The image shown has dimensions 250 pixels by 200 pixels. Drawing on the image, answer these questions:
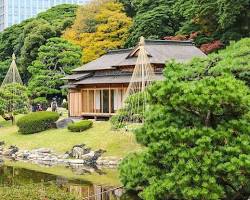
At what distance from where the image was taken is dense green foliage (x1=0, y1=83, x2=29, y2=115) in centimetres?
3803

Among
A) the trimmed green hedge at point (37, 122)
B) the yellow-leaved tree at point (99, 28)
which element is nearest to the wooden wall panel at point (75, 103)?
the trimmed green hedge at point (37, 122)

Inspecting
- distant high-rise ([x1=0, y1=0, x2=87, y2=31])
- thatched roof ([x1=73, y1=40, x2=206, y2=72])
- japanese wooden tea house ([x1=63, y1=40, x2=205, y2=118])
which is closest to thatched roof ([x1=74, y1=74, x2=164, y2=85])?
japanese wooden tea house ([x1=63, y1=40, x2=205, y2=118])

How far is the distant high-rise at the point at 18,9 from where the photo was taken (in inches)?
5049

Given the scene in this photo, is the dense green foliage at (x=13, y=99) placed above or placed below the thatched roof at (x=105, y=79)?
below

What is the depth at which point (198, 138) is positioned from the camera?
12.7 meters

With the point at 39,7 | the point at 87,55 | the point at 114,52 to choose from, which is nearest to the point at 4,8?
the point at 39,7

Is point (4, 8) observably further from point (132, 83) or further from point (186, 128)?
point (186, 128)

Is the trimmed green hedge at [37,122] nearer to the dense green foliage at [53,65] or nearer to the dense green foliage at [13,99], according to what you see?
the dense green foliage at [13,99]

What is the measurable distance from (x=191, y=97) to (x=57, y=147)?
59.1ft

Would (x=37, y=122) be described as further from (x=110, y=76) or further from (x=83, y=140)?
(x=110, y=76)

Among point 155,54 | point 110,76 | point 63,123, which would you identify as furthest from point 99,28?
point 63,123

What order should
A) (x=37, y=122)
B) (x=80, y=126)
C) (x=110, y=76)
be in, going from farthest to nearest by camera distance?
(x=110, y=76)
(x=37, y=122)
(x=80, y=126)

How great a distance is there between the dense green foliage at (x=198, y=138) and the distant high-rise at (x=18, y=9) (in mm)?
118410

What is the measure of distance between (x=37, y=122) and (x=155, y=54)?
9.19 meters
